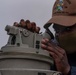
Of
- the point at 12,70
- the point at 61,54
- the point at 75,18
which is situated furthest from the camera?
the point at 75,18

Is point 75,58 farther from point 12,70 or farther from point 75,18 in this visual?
point 12,70

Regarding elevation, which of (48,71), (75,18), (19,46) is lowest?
(48,71)

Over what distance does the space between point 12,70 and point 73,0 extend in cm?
76

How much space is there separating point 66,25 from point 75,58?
28cm

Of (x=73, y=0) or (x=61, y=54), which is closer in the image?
(x=61, y=54)

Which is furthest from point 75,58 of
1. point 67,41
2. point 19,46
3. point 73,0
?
point 19,46

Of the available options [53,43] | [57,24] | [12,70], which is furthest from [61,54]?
[12,70]

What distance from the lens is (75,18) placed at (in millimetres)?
2389

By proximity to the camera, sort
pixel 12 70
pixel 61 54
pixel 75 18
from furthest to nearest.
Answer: pixel 75 18 < pixel 61 54 < pixel 12 70

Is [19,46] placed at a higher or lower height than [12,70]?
higher

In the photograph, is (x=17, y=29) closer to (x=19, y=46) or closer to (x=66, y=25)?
(x=19, y=46)

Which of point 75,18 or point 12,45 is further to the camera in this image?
point 75,18

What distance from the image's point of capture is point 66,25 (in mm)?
2307

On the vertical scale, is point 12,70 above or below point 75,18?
below
